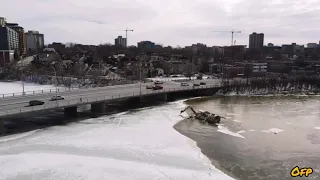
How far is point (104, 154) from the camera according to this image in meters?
25.8

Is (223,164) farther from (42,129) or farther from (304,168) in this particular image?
(42,129)

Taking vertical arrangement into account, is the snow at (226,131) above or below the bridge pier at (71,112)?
below

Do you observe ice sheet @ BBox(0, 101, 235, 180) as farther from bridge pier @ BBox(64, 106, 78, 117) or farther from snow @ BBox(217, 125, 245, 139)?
snow @ BBox(217, 125, 245, 139)

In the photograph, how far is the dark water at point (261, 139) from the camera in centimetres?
2359

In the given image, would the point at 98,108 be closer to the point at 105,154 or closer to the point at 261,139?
the point at 105,154

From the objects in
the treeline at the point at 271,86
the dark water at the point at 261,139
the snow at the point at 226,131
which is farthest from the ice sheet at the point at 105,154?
the treeline at the point at 271,86

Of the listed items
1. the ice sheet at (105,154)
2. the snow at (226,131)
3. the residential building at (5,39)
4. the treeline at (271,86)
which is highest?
the residential building at (5,39)

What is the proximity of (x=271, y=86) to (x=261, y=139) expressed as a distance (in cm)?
4572

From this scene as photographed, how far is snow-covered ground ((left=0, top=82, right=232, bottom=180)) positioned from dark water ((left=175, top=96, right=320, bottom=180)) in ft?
6.70

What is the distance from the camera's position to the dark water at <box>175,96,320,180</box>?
2359 centimetres

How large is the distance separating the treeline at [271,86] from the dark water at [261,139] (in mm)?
16715

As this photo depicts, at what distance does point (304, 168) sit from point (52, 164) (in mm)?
20690

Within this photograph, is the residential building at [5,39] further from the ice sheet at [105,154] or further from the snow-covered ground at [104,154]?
the ice sheet at [105,154]

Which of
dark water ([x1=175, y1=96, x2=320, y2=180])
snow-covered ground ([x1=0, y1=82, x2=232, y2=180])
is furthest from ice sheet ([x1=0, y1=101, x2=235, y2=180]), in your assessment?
dark water ([x1=175, y1=96, x2=320, y2=180])
